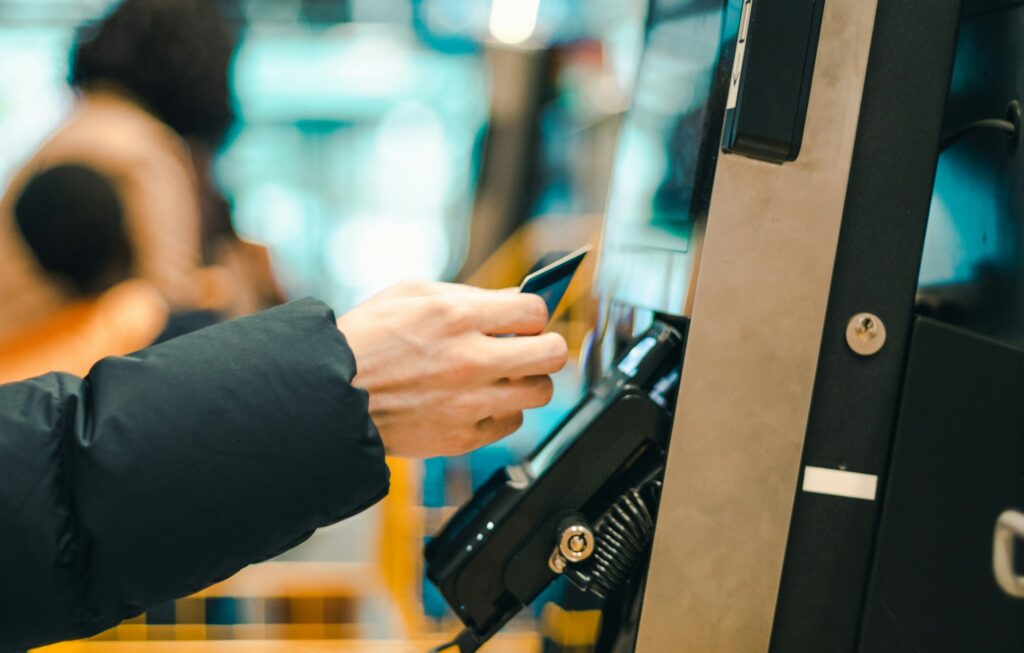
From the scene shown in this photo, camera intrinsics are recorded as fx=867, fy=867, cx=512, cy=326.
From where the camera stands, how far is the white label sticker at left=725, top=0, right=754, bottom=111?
2.36 ft

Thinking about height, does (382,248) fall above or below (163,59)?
below

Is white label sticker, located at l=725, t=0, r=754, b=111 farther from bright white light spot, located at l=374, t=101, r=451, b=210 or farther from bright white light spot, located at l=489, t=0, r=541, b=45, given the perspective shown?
bright white light spot, located at l=374, t=101, r=451, b=210

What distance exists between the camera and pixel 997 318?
0.87 meters

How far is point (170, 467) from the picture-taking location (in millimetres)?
759

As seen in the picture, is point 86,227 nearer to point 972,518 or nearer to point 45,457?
point 45,457

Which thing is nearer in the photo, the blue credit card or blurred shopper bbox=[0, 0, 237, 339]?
the blue credit card

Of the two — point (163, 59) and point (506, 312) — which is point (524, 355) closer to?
point (506, 312)

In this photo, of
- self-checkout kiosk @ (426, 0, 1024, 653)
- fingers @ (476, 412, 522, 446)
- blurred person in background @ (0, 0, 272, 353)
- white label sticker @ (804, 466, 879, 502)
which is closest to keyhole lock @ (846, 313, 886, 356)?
self-checkout kiosk @ (426, 0, 1024, 653)

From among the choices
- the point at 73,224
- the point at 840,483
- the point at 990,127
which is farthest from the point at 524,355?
the point at 73,224

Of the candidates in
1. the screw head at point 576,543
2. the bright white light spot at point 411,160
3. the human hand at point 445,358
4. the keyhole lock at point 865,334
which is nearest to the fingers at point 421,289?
the human hand at point 445,358

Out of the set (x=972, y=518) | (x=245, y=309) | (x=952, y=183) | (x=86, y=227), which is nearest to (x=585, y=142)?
(x=245, y=309)

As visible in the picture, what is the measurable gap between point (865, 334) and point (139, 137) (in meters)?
1.54

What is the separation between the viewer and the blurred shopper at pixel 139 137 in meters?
1.72

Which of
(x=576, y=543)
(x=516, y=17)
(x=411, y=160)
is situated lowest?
(x=576, y=543)
